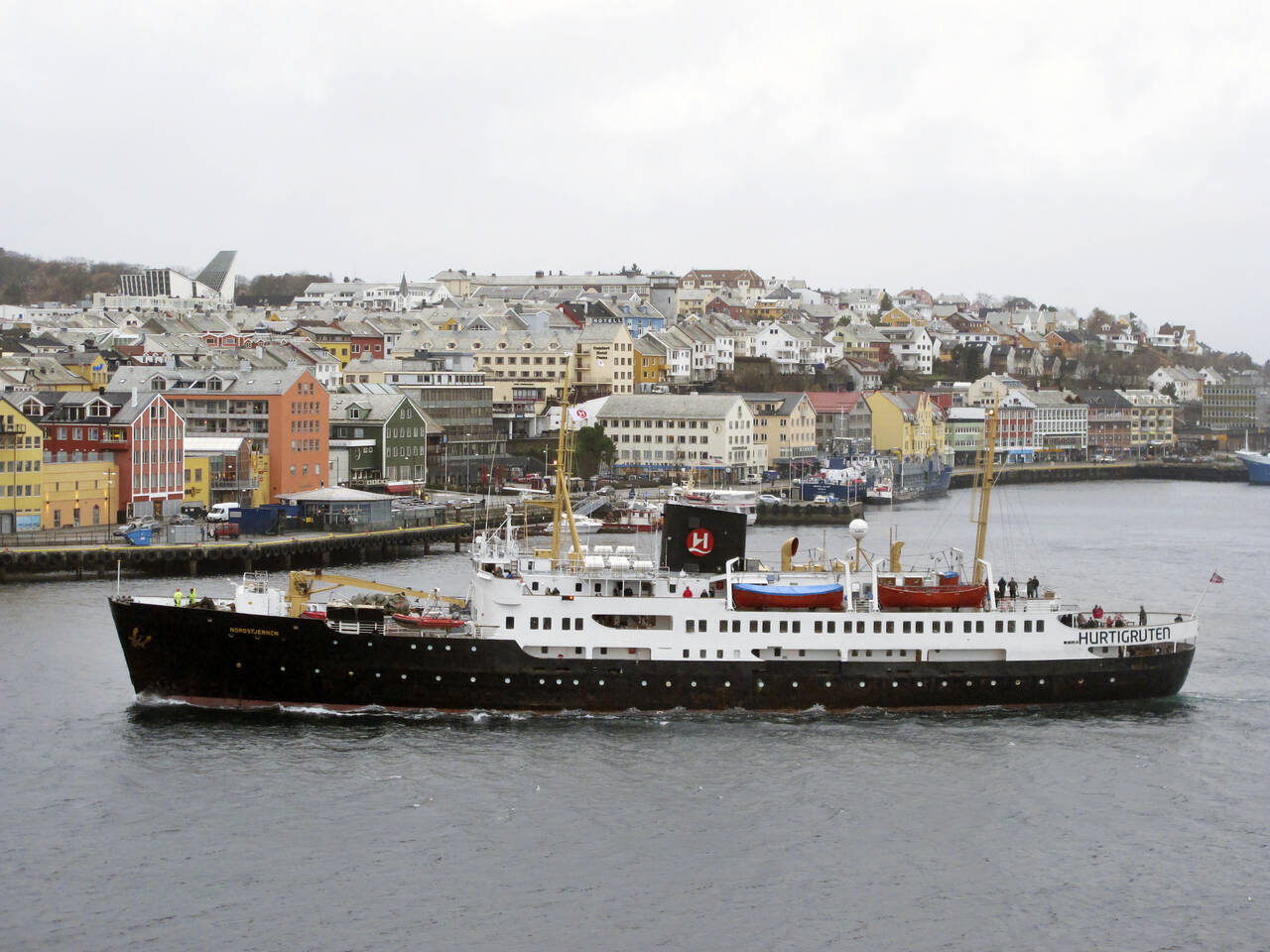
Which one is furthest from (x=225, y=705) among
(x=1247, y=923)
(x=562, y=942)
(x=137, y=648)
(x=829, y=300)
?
(x=829, y=300)

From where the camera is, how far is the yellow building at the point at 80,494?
166ft

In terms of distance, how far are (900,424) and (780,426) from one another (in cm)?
972

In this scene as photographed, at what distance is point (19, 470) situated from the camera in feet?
163

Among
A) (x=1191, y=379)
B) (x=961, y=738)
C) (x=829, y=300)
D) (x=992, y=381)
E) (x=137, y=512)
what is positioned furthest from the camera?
(x=829, y=300)

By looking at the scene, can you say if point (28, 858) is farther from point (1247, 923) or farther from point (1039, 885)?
point (1247, 923)

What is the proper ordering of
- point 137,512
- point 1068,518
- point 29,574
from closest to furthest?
point 29,574 < point 137,512 < point 1068,518

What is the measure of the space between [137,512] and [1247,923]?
135ft

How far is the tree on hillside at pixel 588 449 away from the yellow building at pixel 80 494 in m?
26.7

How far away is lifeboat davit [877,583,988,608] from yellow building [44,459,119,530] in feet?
103

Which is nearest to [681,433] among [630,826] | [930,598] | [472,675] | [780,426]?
[780,426]

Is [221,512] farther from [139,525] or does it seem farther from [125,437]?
[139,525]

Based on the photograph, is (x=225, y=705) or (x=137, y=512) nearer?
(x=225, y=705)

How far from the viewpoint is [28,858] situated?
21.5 m

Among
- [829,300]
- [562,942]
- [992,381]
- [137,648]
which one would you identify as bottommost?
[562,942]
